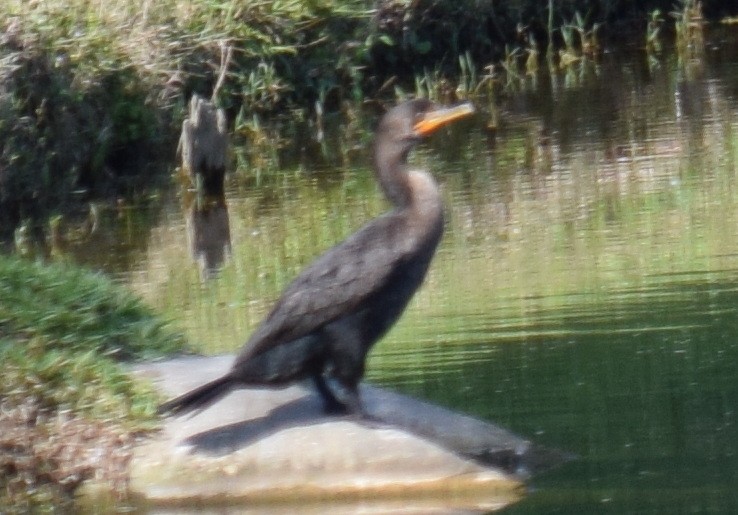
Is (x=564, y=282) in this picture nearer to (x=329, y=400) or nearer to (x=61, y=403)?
(x=329, y=400)

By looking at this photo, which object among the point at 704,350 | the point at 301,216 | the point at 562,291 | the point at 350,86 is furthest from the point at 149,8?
the point at 704,350

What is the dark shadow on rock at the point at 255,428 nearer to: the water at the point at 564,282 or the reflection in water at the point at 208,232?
the water at the point at 564,282

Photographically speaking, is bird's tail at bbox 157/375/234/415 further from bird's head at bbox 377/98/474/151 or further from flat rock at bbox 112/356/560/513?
bird's head at bbox 377/98/474/151

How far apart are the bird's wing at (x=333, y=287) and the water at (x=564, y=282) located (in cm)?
82

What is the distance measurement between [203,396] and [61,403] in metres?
0.54

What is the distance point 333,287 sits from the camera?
18.0ft

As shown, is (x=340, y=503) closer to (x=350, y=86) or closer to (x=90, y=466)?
(x=90, y=466)

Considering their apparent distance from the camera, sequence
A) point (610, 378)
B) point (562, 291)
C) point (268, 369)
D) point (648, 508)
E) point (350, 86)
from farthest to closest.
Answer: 1. point (350, 86)
2. point (562, 291)
3. point (610, 378)
4. point (268, 369)
5. point (648, 508)

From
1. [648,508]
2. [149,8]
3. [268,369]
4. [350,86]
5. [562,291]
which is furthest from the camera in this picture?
[350,86]

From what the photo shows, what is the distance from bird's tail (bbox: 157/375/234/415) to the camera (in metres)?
5.42

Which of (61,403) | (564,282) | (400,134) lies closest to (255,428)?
(61,403)

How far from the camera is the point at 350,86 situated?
16.1 meters

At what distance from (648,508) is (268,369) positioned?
1.25 m

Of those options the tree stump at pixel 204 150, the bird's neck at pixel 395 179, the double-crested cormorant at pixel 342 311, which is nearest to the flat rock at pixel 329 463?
the double-crested cormorant at pixel 342 311
